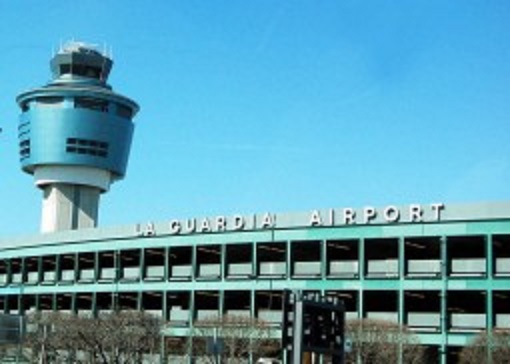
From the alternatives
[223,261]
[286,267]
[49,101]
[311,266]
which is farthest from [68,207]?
[311,266]

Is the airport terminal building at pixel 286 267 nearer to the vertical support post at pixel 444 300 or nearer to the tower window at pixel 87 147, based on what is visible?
the vertical support post at pixel 444 300

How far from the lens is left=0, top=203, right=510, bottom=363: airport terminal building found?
79.6m

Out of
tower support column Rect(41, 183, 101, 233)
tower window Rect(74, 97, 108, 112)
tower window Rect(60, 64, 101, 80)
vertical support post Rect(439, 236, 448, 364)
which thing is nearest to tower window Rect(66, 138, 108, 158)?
tower window Rect(74, 97, 108, 112)

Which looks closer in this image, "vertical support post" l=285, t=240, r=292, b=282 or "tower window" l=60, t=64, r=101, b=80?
"vertical support post" l=285, t=240, r=292, b=282

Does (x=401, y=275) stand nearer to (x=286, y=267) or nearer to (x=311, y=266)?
(x=311, y=266)

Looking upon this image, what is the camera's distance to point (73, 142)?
158875mm

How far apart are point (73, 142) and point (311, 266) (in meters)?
78.4

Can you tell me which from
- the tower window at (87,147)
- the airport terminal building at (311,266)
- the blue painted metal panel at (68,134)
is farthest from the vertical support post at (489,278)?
the tower window at (87,147)

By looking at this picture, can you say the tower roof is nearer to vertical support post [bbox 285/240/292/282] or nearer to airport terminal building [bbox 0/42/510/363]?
airport terminal building [bbox 0/42/510/363]

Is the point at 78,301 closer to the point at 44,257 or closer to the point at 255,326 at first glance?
the point at 44,257

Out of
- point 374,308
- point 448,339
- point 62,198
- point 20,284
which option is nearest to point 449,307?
point 448,339

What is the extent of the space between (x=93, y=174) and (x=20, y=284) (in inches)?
1521

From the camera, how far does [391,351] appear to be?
235ft

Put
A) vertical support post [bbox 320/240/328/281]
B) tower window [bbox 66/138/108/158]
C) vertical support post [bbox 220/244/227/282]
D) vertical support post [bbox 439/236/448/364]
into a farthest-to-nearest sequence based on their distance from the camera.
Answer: tower window [bbox 66/138/108/158], vertical support post [bbox 220/244/227/282], vertical support post [bbox 320/240/328/281], vertical support post [bbox 439/236/448/364]
